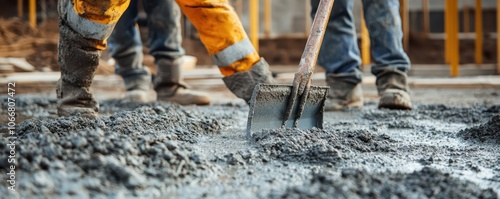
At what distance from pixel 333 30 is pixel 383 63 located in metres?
0.34

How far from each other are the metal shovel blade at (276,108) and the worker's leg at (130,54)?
5.60 ft

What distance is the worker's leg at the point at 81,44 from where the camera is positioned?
2.40m

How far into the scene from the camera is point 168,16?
12.9 ft

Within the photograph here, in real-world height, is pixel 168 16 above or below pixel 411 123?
above

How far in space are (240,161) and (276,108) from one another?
0.56 meters

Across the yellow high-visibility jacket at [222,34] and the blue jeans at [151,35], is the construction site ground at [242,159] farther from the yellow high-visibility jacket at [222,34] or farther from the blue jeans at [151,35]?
the blue jeans at [151,35]

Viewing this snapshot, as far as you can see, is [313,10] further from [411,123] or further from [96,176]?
[96,176]

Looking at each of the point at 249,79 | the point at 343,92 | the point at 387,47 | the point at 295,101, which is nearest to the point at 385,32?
the point at 387,47

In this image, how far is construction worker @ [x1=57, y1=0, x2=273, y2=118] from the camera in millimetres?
2428

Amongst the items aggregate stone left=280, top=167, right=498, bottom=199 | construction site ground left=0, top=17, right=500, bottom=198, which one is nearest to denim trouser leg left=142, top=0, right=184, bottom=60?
construction site ground left=0, top=17, right=500, bottom=198

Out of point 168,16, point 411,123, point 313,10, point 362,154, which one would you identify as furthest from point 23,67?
point 362,154

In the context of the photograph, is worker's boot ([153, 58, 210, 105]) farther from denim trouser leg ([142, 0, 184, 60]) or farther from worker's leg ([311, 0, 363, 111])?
worker's leg ([311, 0, 363, 111])

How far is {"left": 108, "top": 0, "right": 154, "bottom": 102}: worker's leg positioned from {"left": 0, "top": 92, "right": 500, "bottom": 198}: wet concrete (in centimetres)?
137

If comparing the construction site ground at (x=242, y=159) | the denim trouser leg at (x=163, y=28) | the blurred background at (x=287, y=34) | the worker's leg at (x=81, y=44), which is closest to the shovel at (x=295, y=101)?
the construction site ground at (x=242, y=159)
